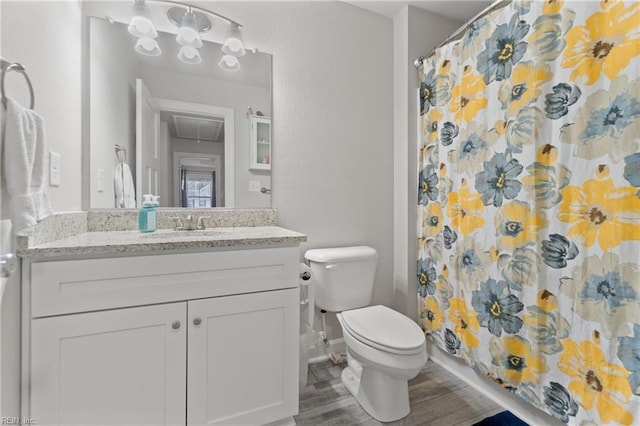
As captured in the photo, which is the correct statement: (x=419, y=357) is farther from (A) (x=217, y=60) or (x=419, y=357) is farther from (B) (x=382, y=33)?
(B) (x=382, y=33)

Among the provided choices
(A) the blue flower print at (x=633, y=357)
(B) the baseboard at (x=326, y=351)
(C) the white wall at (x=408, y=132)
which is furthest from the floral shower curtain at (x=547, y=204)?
(B) the baseboard at (x=326, y=351)

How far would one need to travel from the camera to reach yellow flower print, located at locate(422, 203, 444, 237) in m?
1.79

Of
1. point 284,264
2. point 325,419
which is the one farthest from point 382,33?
point 325,419

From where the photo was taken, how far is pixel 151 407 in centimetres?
106

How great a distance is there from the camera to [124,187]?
1.47 m

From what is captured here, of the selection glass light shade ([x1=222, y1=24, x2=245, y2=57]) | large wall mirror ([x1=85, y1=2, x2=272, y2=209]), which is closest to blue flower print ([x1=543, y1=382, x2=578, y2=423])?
large wall mirror ([x1=85, y1=2, x2=272, y2=209])

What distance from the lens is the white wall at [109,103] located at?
1.40m

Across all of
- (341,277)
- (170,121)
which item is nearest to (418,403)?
(341,277)

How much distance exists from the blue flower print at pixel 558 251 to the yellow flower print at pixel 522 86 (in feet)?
1.96

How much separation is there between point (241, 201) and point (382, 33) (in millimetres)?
1554

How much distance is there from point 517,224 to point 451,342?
2.69ft

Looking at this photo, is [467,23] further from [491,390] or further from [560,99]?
[491,390]

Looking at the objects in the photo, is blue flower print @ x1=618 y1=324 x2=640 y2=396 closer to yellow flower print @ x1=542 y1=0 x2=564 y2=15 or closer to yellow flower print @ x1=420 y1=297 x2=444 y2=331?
yellow flower print @ x1=420 y1=297 x2=444 y2=331

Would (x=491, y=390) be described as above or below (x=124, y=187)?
below
